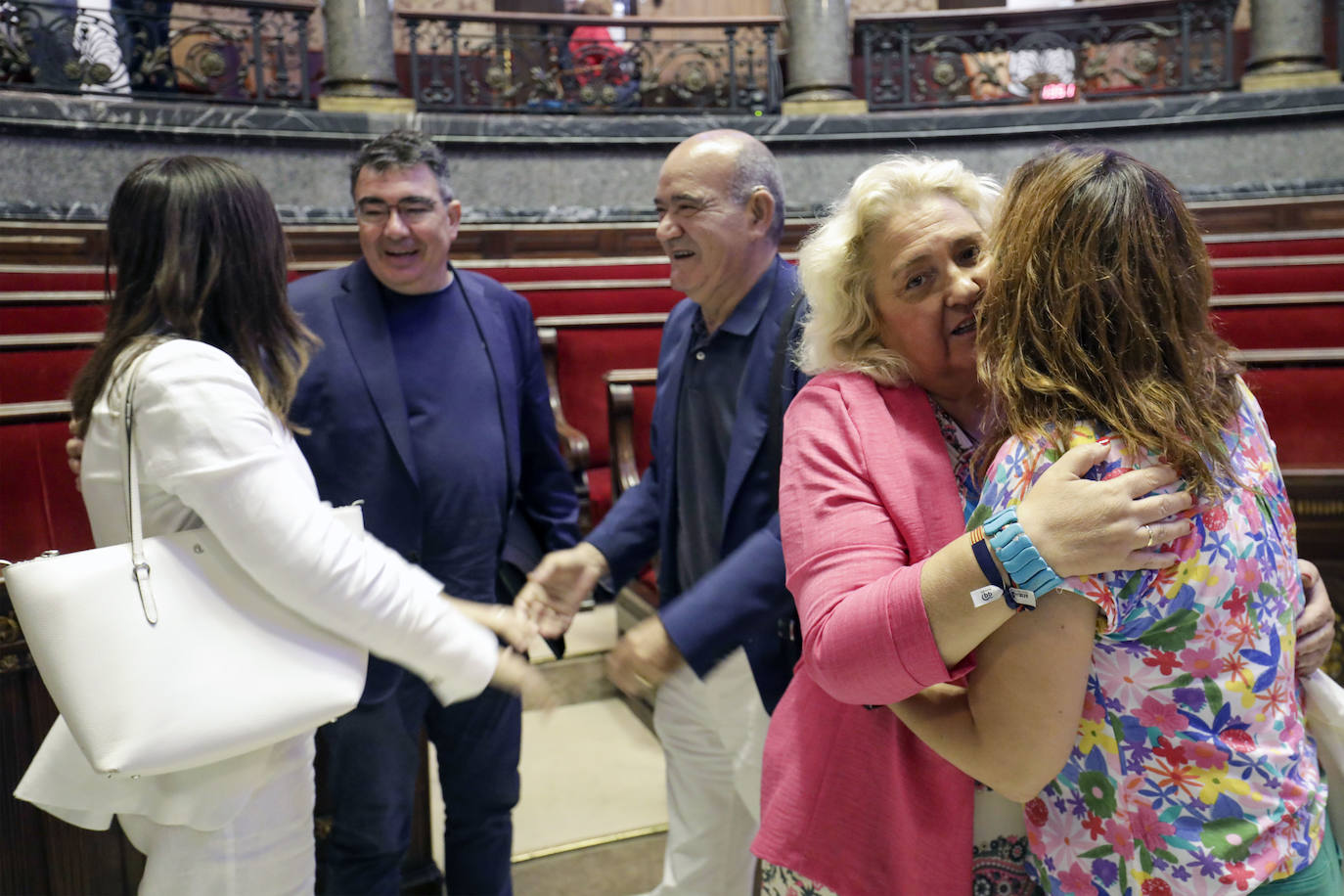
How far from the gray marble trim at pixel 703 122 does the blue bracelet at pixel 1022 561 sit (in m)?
4.67

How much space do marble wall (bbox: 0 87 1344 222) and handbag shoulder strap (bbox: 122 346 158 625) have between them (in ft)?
13.3

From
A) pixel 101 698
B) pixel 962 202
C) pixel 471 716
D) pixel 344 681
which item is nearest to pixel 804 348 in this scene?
pixel 962 202

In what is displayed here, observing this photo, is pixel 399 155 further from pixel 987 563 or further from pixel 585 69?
pixel 585 69

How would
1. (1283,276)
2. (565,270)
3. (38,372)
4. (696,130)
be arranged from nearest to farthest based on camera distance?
1. (38,372)
2. (1283,276)
3. (565,270)
4. (696,130)

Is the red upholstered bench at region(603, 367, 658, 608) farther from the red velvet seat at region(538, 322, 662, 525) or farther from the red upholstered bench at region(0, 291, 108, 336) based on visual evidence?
the red upholstered bench at region(0, 291, 108, 336)

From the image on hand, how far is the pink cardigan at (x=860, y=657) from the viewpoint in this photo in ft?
2.88

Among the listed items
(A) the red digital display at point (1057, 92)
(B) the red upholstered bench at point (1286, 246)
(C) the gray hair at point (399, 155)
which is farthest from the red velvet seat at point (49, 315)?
(A) the red digital display at point (1057, 92)

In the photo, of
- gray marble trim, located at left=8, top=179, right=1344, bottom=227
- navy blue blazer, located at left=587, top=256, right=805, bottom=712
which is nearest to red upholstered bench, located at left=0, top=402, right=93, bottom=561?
navy blue blazer, located at left=587, top=256, right=805, bottom=712

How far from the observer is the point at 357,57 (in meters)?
5.14

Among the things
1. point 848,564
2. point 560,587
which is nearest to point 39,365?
point 560,587

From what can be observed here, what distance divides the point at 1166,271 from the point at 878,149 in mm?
4994

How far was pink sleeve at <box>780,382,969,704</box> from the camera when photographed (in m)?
0.82

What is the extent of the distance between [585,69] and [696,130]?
3.02ft

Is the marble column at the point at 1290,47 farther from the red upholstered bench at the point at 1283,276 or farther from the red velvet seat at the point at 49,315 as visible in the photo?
the red velvet seat at the point at 49,315
